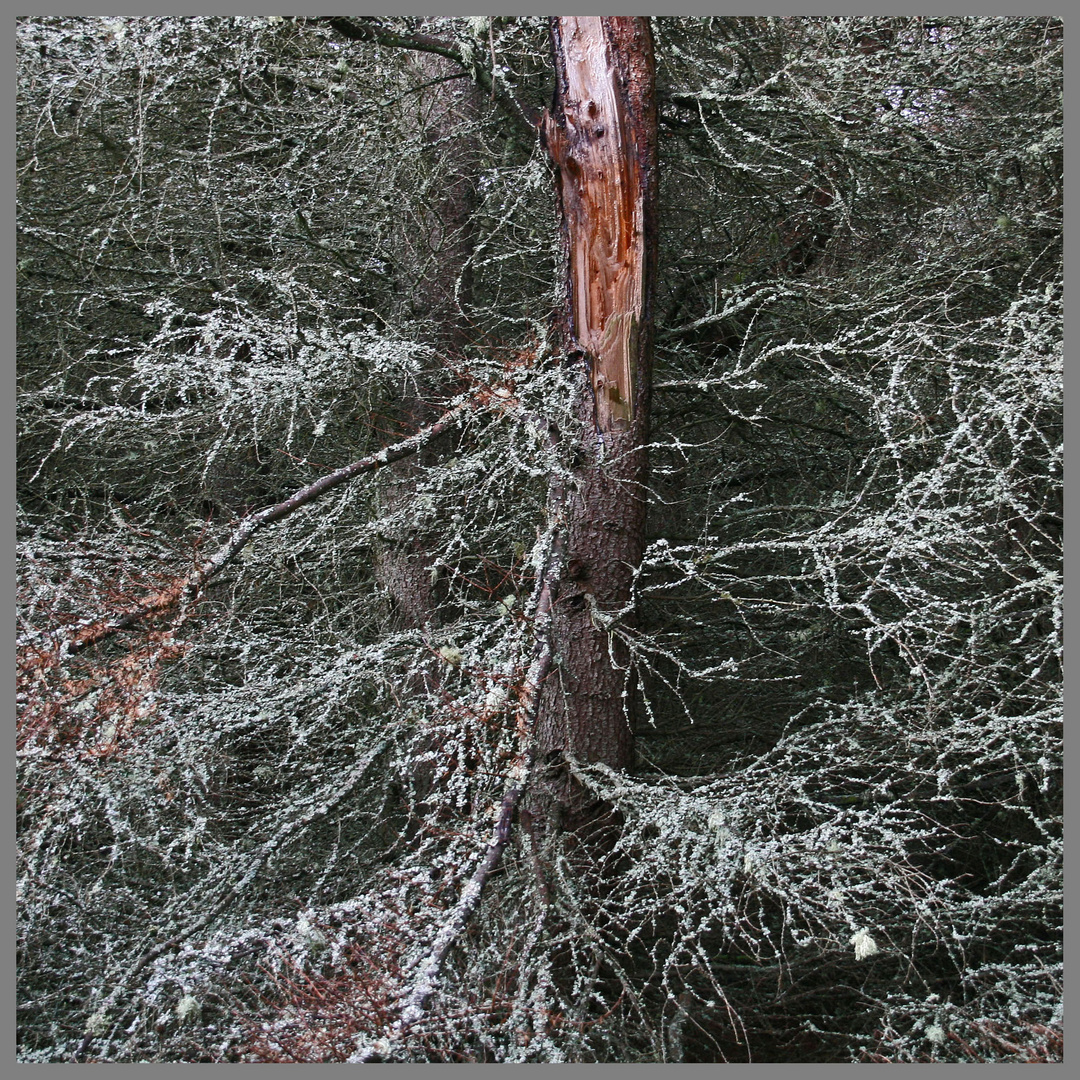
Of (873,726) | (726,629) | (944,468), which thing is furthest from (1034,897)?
(726,629)

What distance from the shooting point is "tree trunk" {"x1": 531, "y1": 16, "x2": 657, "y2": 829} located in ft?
10.8

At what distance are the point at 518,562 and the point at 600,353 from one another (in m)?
1.03

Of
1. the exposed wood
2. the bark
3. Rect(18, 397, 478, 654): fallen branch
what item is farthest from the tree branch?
Rect(18, 397, 478, 654): fallen branch

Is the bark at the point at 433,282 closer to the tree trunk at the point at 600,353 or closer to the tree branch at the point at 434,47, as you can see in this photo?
the tree branch at the point at 434,47

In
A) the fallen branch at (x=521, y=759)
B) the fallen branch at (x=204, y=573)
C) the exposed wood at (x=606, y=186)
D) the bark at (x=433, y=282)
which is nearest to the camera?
the fallen branch at (x=521, y=759)

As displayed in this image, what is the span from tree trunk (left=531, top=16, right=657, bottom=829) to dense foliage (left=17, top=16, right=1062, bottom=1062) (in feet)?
0.43

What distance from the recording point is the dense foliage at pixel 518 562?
2.80m

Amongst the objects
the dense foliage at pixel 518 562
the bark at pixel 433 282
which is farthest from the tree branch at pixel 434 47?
the bark at pixel 433 282

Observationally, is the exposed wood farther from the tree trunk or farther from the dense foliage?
the dense foliage

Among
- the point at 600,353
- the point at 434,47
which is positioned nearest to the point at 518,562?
the point at 600,353

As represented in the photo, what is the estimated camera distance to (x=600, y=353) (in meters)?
3.35

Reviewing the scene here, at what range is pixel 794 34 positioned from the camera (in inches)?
160

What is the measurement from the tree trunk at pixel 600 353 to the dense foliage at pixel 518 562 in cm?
13

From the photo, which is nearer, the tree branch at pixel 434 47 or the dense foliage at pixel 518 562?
the dense foliage at pixel 518 562
